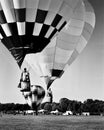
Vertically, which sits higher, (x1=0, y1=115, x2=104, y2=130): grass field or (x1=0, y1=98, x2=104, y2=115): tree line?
(x1=0, y1=98, x2=104, y2=115): tree line

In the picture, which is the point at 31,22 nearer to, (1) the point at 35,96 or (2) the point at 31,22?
(2) the point at 31,22

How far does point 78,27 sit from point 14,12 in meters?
1.90

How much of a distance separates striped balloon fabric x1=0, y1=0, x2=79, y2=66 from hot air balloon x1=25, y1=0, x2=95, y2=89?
0.74ft

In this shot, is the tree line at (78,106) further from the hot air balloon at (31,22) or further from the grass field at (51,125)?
the hot air balloon at (31,22)

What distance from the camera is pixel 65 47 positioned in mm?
11398

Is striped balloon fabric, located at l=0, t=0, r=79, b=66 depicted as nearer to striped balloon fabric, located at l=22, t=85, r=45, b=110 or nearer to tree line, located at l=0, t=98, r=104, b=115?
striped balloon fabric, located at l=22, t=85, r=45, b=110

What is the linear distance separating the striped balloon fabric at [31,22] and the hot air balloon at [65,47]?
23 cm

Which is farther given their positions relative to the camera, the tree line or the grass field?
the tree line

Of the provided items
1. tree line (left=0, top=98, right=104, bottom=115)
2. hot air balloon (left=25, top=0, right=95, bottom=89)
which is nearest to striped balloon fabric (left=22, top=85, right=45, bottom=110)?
hot air balloon (left=25, top=0, right=95, bottom=89)

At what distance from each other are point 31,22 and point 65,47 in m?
1.25

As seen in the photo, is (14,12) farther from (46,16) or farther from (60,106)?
(60,106)

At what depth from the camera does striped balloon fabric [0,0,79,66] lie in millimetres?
10664

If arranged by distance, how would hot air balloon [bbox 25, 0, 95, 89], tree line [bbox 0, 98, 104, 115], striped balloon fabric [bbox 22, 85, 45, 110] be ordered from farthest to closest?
tree line [bbox 0, 98, 104, 115]
striped balloon fabric [bbox 22, 85, 45, 110]
hot air balloon [bbox 25, 0, 95, 89]

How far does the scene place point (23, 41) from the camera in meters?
11.0
